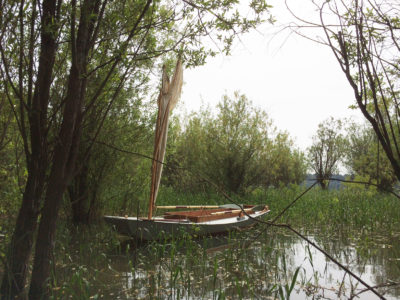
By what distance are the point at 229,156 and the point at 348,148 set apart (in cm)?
2098

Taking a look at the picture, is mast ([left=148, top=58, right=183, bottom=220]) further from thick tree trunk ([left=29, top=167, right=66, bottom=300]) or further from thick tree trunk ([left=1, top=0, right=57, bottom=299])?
thick tree trunk ([left=29, top=167, right=66, bottom=300])

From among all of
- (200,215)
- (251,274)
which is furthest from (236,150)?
(251,274)

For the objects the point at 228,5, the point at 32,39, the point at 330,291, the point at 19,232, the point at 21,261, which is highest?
the point at 228,5

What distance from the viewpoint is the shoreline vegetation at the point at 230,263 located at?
4.68m

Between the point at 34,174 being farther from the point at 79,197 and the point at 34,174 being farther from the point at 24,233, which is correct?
the point at 79,197

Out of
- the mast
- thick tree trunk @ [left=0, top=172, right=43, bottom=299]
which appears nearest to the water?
thick tree trunk @ [left=0, top=172, right=43, bottom=299]

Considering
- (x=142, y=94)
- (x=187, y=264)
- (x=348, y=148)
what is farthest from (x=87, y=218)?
(x=348, y=148)

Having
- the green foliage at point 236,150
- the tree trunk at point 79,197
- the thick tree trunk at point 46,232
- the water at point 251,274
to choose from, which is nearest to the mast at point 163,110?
the water at point 251,274

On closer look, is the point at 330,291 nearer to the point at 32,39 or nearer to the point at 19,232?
the point at 19,232

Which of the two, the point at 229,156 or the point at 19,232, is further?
the point at 229,156

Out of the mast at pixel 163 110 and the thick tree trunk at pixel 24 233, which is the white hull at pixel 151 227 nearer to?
the mast at pixel 163 110

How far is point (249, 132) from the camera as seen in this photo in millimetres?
16938

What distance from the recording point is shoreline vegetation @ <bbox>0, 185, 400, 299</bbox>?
15.4ft

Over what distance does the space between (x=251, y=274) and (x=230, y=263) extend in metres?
0.90
